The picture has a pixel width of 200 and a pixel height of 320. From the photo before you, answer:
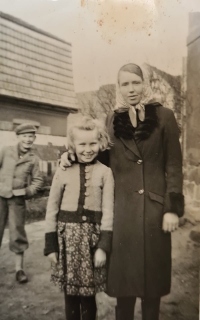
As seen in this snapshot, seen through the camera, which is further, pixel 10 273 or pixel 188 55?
pixel 10 273

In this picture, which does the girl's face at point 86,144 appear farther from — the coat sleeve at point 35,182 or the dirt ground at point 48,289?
the dirt ground at point 48,289

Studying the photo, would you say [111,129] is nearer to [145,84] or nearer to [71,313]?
[145,84]

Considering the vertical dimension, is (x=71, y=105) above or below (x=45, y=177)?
above

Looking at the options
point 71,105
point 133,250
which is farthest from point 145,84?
point 133,250

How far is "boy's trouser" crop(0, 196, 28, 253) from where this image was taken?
1620mm

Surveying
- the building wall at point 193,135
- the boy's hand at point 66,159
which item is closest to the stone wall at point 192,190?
the building wall at point 193,135

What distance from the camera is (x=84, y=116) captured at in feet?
5.16

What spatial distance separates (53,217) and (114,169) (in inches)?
13.7

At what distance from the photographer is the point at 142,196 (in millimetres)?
1545

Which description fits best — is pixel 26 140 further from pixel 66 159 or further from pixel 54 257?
pixel 54 257

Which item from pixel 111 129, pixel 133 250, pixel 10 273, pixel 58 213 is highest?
pixel 111 129

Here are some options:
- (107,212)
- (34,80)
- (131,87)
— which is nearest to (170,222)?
(107,212)

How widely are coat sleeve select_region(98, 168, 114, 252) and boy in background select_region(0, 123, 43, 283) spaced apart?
325 millimetres

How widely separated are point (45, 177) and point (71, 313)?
0.63 meters
